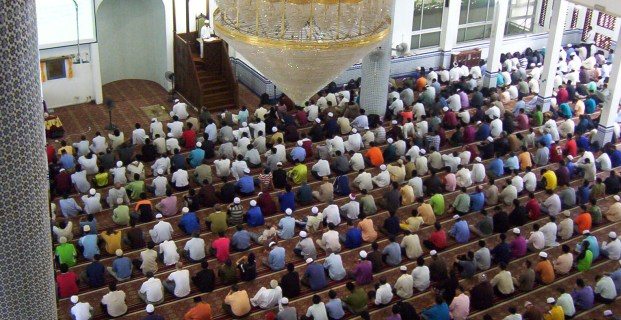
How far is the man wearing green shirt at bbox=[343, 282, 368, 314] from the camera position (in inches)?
347

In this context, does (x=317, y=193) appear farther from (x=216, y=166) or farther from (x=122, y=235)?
(x=122, y=235)

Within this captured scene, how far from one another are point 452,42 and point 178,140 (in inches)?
267

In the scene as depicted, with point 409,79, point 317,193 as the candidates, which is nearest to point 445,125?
point 409,79

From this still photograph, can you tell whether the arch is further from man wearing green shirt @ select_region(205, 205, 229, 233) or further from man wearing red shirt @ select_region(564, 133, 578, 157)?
man wearing red shirt @ select_region(564, 133, 578, 157)

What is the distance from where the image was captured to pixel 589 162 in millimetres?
12195

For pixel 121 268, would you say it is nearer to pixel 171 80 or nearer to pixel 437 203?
pixel 437 203

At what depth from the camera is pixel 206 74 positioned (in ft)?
48.4

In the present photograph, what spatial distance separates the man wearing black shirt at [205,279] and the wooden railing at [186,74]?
5716mm

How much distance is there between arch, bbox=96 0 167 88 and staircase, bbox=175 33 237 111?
50 centimetres

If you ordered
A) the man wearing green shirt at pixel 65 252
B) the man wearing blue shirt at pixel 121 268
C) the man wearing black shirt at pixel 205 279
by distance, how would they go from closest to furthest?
the man wearing black shirt at pixel 205 279
the man wearing blue shirt at pixel 121 268
the man wearing green shirt at pixel 65 252

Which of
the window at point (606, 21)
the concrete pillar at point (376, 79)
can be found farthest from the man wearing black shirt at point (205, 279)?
the window at point (606, 21)

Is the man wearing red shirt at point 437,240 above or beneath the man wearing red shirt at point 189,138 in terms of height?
beneath

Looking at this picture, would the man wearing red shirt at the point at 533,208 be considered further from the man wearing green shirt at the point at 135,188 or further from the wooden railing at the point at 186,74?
the wooden railing at the point at 186,74

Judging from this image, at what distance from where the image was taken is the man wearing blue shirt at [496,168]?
12133mm
